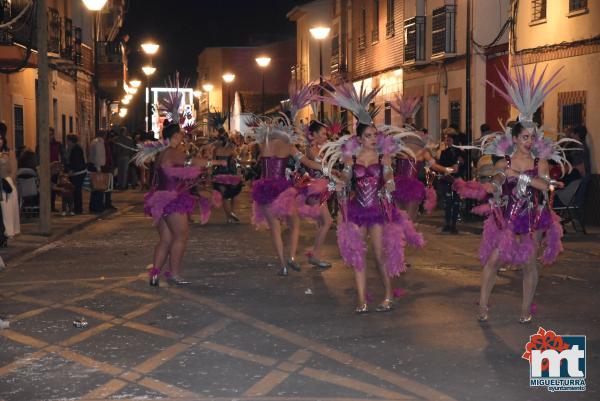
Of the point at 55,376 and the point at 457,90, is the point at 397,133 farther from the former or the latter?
the point at 457,90

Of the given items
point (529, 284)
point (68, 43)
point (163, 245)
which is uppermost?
point (68, 43)

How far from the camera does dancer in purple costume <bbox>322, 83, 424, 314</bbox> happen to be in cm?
1010

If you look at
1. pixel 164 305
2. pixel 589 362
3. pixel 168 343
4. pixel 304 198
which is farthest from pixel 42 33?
pixel 589 362

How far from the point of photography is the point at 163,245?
1205cm

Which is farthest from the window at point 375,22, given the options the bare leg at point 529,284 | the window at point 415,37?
the bare leg at point 529,284

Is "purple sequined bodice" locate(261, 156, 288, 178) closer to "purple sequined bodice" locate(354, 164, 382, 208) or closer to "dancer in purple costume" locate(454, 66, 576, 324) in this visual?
"purple sequined bodice" locate(354, 164, 382, 208)

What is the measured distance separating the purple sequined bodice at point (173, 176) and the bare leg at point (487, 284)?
3632 mm

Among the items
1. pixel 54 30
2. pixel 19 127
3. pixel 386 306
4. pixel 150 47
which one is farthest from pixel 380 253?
pixel 150 47

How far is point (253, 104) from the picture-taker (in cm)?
7744

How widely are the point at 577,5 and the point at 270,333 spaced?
1506 cm

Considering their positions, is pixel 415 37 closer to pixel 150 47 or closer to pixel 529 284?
pixel 150 47

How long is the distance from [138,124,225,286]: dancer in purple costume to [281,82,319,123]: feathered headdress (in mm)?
2969

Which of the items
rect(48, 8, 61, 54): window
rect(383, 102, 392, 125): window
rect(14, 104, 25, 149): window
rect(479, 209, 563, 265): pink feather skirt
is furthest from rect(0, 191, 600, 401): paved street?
rect(383, 102, 392, 125): window

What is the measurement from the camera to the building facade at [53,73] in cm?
2416
